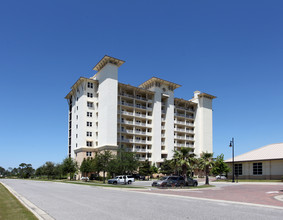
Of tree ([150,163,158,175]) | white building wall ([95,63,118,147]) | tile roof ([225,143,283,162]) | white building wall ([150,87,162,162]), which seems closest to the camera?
tile roof ([225,143,283,162])

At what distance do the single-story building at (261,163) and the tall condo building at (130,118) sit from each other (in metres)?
27.1

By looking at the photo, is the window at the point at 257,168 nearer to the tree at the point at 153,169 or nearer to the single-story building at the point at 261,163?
the single-story building at the point at 261,163

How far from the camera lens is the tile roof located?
187 feet

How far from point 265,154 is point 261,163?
2217mm

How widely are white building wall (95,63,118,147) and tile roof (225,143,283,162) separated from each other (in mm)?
30958

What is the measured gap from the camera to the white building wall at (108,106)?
72625 millimetres

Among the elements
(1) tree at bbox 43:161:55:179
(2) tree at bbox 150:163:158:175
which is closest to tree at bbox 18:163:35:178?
(1) tree at bbox 43:161:55:179

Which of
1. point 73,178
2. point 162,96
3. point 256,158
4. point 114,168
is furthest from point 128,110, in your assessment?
point 256,158

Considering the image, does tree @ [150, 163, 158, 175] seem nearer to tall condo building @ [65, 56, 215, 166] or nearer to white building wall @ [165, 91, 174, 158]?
tall condo building @ [65, 56, 215, 166]

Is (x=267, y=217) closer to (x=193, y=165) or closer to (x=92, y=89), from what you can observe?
(x=193, y=165)

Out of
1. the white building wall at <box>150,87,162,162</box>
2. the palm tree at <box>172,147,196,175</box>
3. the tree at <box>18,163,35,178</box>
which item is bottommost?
the tree at <box>18,163,35,178</box>

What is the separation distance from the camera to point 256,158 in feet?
195

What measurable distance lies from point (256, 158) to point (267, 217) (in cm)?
5118

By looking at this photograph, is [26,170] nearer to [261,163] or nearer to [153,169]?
[153,169]
